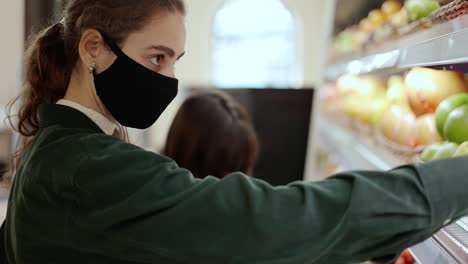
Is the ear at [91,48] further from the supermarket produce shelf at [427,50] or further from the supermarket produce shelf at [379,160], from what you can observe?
the supermarket produce shelf at [379,160]

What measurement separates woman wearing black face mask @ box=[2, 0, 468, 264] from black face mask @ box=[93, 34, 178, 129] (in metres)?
0.01

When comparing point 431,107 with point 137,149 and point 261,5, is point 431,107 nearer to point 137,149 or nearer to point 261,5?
point 137,149

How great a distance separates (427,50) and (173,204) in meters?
0.57

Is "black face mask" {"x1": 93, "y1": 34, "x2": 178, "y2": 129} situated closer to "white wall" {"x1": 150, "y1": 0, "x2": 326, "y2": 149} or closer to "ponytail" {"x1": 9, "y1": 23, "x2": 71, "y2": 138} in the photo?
"ponytail" {"x1": 9, "y1": 23, "x2": 71, "y2": 138}

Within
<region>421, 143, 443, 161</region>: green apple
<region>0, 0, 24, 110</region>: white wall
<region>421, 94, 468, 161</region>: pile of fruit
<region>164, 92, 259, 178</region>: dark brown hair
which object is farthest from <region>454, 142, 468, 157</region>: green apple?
<region>0, 0, 24, 110</region>: white wall

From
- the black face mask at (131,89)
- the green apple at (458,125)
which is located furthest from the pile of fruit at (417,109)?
the black face mask at (131,89)

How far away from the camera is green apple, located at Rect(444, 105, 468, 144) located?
42.5 inches

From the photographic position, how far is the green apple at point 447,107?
116cm

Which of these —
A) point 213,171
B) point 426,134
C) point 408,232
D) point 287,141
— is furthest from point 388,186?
point 287,141

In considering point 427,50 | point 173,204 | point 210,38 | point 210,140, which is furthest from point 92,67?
point 210,38

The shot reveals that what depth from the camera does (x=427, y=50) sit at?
1.00 meters

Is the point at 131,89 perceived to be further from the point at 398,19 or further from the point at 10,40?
the point at 10,40

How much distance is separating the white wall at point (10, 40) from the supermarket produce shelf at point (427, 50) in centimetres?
452

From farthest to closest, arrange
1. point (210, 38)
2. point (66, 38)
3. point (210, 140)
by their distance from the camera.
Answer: point (210, 38) < point (210, 140) < point (66, 38)
